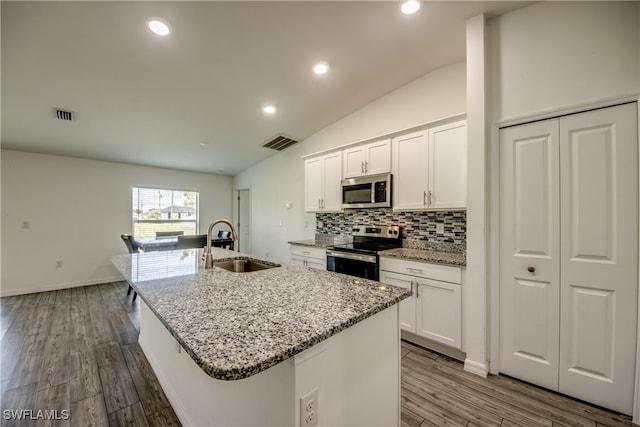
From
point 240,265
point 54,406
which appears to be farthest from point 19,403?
point 240,265

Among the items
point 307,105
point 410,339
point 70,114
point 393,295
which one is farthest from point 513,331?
point 70,114

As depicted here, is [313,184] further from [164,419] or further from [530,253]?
[164,419]

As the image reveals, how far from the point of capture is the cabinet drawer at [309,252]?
3.30 metres

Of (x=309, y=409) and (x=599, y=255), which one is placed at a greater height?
(x=599, y=255)

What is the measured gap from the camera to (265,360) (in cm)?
67

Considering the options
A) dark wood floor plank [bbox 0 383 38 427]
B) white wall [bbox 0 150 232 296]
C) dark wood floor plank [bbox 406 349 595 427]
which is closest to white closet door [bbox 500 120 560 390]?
dark wood floor plank [bbox 406 349 595 427]

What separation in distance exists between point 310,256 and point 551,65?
2.95m

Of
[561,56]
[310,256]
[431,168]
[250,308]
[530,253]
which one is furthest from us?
[310,256]

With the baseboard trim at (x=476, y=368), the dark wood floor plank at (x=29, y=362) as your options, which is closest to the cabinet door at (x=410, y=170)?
the baseboard trim at (x=476, y=368)

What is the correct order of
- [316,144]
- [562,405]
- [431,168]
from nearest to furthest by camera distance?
[562,405]
[431,168]
[316,144]

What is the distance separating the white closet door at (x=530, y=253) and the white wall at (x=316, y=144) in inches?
40.4

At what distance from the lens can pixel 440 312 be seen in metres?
2.25

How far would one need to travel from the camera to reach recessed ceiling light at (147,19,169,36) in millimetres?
1943

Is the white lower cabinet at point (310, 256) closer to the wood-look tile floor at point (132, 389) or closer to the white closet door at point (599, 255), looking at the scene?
the wood-look tile floor at point (132, 389)
